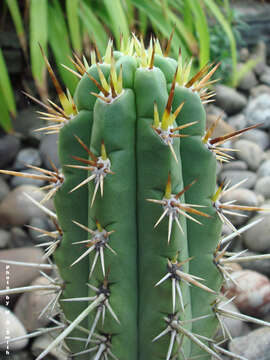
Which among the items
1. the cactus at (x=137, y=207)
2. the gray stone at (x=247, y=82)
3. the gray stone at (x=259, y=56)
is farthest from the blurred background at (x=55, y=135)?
the cactus at (x=137, y=207)

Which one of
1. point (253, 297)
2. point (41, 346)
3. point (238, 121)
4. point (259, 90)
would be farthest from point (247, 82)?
point (41, 346)

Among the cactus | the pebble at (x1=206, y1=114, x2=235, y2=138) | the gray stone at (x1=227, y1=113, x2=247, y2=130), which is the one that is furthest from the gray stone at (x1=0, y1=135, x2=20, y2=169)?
the cactus

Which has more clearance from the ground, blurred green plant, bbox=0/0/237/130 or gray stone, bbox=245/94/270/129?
blurred green plant, bbox=0/0/237/130

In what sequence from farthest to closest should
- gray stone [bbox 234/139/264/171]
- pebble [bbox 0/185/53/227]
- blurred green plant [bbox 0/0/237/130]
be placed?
gray stone [bbox 234/139/264/171] < blurred green plant [bbox 0/0/237/130] < pebble [bbox 0/185/53/227]

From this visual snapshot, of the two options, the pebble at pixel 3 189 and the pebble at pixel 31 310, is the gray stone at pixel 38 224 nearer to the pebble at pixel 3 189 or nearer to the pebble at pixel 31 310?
the pebble at pixel 3 189

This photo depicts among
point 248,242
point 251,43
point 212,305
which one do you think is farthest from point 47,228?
point 251,43

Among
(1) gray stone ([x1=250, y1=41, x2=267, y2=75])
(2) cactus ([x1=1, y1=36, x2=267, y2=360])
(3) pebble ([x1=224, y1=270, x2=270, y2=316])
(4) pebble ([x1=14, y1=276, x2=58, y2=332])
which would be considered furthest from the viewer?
(1) gray stone ([x1=250, y1=41, x2=267, y2=75])

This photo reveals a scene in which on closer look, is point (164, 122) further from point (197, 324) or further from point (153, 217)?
point (197, 324)

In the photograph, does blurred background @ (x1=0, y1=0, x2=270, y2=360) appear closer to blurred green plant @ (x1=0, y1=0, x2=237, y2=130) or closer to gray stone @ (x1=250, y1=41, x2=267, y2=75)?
blurred green plant @ (x1=0, y1=0, x2=237, y2=130)
